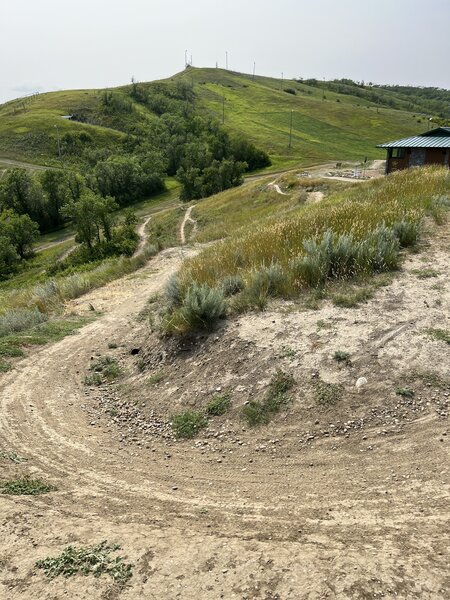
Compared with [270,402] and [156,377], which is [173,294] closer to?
[156,377]

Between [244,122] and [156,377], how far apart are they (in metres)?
119

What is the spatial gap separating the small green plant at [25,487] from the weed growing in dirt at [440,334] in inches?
227

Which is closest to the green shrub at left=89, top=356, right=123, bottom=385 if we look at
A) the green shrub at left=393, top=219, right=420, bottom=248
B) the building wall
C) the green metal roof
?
the green shrub at left=393, top=219, right=420, bottom=248

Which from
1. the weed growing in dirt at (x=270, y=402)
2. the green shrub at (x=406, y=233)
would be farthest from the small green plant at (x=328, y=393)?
the green shrub at (x=406, y=233)

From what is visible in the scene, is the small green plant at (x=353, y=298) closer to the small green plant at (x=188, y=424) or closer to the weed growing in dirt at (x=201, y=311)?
the weed growing in dirt at (x=201, y=311)

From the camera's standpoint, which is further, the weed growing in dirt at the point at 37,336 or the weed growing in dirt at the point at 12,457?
the weed growing in dirt at the point at 37,336

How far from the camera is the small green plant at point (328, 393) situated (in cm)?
613

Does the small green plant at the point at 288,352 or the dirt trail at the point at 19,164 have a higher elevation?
the dirt trail at the point at 19,164

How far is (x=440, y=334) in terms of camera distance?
6824 mm

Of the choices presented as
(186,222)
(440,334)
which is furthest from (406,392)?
(186,222)

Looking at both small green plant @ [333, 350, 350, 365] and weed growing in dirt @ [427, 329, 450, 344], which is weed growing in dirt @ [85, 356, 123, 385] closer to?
small green plant @ [333, 350, 350, 365]

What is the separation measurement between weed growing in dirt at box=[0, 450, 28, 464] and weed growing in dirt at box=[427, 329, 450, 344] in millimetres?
6194

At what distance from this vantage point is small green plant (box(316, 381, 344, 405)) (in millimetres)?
6129

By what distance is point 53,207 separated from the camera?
67562mm
